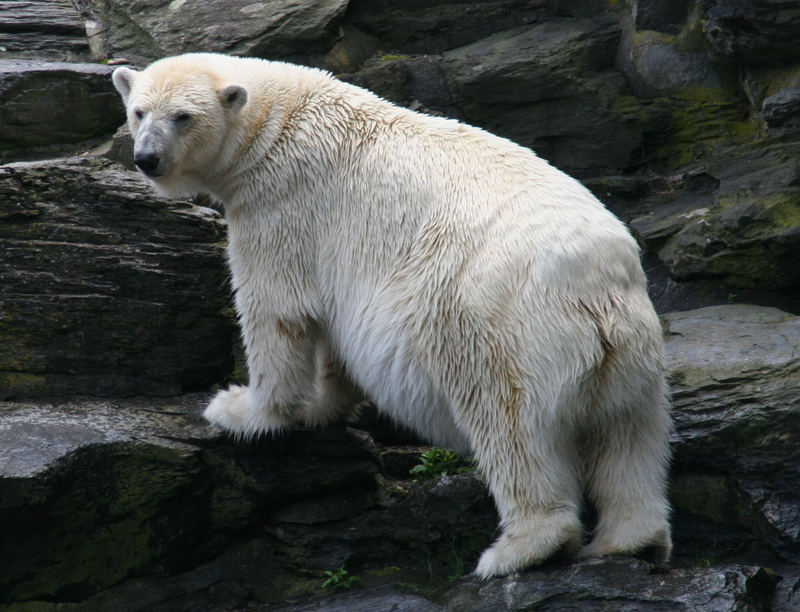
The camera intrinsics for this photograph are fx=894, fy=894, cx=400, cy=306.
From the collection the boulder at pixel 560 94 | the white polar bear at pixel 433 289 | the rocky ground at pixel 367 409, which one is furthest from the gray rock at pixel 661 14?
the white polar bear at pixel 433 289

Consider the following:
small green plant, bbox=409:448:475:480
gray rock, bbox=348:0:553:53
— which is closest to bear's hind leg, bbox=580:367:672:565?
small green plant, bbox=409:448:475:480

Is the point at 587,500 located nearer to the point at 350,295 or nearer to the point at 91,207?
the point at 350,295

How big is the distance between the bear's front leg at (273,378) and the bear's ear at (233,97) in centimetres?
112

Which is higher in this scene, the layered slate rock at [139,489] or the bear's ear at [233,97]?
the bear's ear at [233,97]

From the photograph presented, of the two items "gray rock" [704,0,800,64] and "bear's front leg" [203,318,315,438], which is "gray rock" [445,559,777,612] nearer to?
"bear's front leg" [203,318,315,438]

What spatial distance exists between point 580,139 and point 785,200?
5.71 feet

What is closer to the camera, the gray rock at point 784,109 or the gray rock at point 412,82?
the gray rock at point 784,109

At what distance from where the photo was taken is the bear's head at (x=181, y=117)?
445 cm

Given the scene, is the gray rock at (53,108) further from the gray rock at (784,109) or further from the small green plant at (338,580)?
the gray rock at (784,109)

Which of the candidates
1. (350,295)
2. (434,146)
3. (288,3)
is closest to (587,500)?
(350,295)

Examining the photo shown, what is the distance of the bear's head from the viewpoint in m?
4.45

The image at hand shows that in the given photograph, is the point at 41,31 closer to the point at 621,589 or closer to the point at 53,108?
the point at 53,108

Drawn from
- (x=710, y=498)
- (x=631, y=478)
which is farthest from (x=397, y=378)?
(x=710, y=498)

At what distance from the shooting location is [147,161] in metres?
4.39
